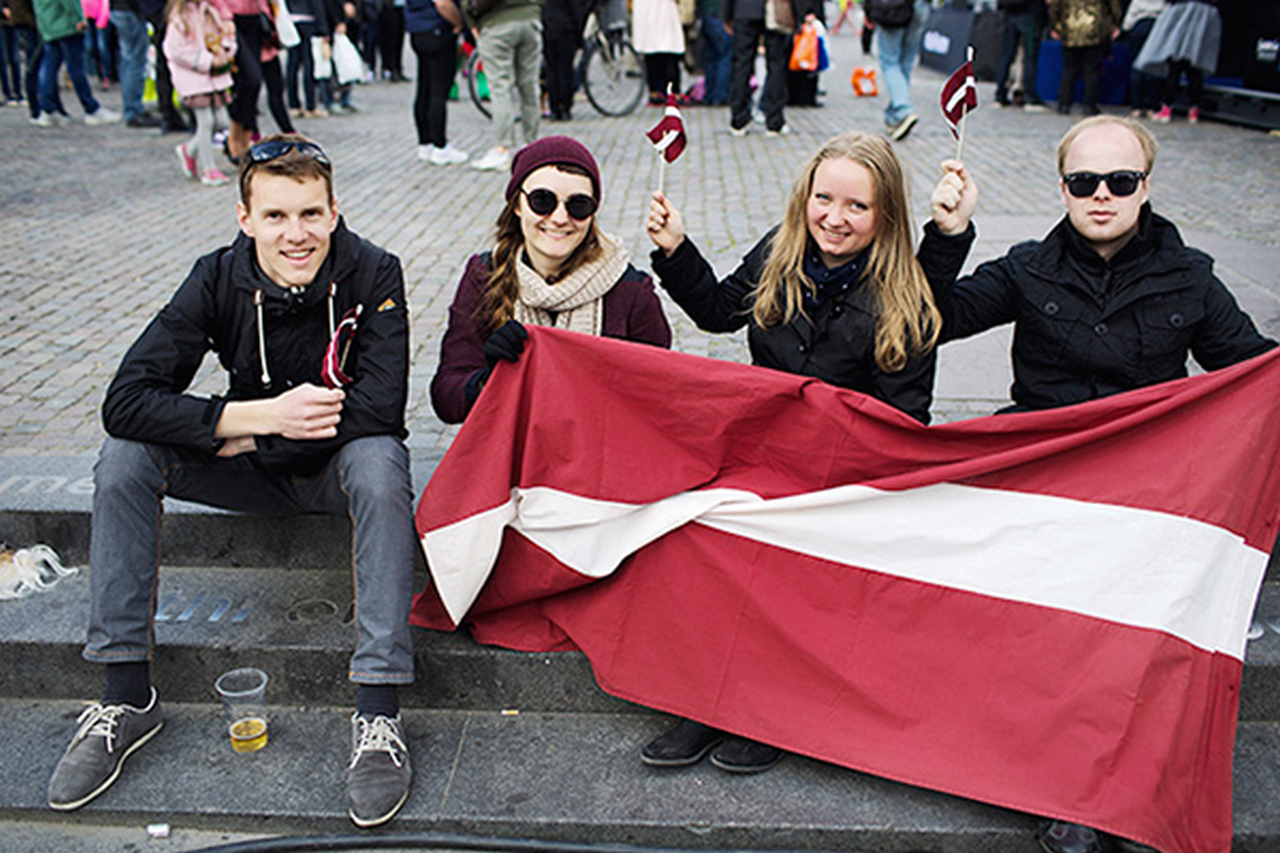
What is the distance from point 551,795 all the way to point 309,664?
83 centimetres

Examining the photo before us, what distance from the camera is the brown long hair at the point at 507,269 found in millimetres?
3414

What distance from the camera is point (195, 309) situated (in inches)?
130

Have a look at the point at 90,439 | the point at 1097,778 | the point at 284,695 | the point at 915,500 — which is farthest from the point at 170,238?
the point at 1097,778

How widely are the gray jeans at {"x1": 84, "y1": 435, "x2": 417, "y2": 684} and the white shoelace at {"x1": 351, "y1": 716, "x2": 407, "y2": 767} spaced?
0.36 ft

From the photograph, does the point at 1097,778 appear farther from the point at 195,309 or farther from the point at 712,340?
the point at 712,340

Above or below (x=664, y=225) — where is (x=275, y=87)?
below

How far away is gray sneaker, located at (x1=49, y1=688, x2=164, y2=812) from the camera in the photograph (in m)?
3.01

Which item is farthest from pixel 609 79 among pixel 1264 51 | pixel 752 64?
pixel 1264 51

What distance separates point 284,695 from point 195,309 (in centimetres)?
113

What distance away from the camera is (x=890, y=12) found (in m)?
11.6

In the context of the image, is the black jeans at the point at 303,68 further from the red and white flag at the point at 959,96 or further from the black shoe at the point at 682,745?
the black shoe at the point at 682,745

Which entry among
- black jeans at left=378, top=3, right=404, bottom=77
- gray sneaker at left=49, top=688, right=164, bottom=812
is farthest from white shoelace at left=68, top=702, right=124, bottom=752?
black jeans at left=378, top=3, right=404, bottom=77

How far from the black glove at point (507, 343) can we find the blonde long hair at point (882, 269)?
0.70 meters

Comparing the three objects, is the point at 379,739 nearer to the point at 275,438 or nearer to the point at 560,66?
the point at 275,438
